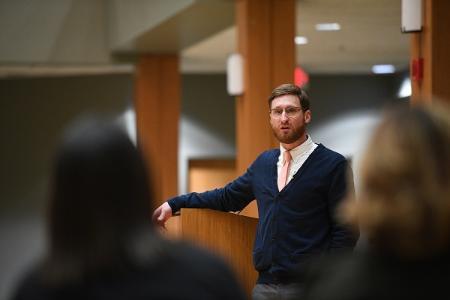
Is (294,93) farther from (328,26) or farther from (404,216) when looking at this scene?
(328,26)

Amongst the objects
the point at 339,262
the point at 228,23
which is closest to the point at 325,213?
the point at 339,262

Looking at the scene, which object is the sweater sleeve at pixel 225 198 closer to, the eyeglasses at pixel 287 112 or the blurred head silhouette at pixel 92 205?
the eyeglasses at pixel 287 112

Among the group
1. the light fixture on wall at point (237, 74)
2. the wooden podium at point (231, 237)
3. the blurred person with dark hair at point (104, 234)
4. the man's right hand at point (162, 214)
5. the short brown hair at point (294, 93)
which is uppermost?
the light fixture on wall at point (237, 74)

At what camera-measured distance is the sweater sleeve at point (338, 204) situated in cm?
385

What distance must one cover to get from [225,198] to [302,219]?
1.89 ft

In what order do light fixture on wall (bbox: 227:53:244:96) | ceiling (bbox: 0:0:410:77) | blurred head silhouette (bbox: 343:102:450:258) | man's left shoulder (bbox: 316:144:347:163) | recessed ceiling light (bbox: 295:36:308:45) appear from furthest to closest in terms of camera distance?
recessed ceiling light (bbox: 295:36:308:45) → ceiling (bbox: 0:0:410:77) → light fixture on wall (bbox: 227:53:244:96) → man's left shoulder (bbox: 316:144:347:163) → blurred head silhouette (bbox: 343:102:450:258)

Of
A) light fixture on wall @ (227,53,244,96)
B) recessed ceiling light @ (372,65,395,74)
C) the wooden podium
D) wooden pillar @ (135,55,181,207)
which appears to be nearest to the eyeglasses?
the wooden podium

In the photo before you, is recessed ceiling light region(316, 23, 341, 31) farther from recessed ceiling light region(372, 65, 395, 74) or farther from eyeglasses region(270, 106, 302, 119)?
eyeglasses region(270, 106, 302, 119)

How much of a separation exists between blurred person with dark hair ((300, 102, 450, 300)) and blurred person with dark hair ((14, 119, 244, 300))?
→ 12.5 inches

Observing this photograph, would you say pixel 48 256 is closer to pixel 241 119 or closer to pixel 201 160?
pixel 241 119

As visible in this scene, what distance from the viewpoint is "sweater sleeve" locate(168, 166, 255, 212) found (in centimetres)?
434

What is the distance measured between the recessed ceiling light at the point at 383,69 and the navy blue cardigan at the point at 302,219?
11.9 meters

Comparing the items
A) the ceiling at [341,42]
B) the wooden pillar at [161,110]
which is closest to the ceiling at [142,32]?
the ceiling at [341,42]

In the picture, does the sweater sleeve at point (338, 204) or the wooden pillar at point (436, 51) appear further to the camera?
the wooden pillar at point (436, 51)
